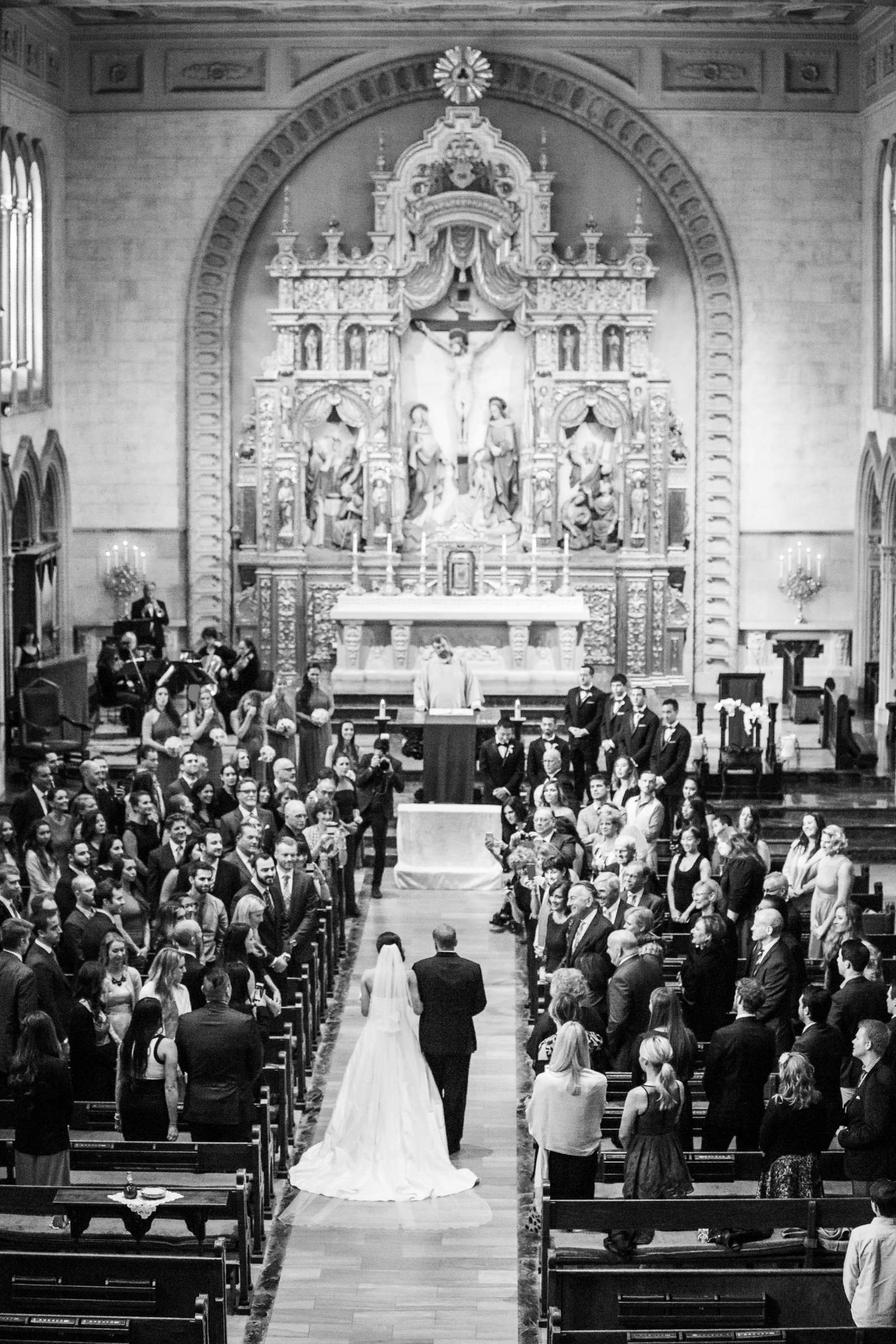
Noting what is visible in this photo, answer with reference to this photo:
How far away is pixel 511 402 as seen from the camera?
2852 cm

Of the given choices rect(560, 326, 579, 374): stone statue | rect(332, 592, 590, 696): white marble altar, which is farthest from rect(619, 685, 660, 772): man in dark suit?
rect(560, 326, 579, 374): stone statue

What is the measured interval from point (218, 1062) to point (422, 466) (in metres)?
17.8

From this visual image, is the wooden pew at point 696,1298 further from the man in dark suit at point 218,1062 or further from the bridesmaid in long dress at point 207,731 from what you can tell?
the bridesmaid in long dress at point 207,731

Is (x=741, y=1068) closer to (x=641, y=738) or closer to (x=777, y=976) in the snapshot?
(x=777, y=976)

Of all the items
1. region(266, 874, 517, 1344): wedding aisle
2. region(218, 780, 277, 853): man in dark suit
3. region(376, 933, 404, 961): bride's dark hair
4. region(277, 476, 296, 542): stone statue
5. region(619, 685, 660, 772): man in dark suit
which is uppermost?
region(277, 476, 296, 542): stone statue

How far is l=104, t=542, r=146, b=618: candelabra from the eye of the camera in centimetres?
2797

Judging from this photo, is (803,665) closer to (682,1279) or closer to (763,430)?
(763,430)

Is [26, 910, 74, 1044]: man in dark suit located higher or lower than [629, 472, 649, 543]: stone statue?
lower

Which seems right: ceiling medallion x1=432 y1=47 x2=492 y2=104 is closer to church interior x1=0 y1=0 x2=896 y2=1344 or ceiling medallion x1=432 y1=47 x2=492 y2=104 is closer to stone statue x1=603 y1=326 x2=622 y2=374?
church interior x1=0 y1=0 x2=896 y2=1344

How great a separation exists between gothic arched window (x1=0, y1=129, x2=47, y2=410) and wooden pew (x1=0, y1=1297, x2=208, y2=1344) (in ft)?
54.7

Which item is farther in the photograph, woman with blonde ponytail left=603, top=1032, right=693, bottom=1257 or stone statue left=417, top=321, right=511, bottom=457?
stone statue left=417, top=321, right=511, bottom=457

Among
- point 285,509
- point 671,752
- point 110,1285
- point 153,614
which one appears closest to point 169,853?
point 671,752

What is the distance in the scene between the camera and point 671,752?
63.7 feet

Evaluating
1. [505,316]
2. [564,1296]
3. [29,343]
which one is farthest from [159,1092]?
[505,316]
